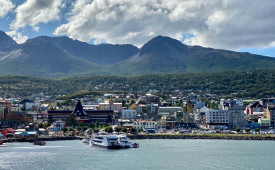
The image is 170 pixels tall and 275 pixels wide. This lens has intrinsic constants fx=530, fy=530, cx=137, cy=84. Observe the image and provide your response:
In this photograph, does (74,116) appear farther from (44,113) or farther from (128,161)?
(128,161)

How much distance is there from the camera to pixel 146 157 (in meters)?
61.2

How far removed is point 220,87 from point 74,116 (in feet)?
262

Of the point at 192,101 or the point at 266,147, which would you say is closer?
the point at 266,147

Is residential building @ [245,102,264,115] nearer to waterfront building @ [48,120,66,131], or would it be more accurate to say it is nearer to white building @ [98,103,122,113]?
white building @ [98,103,122,113]

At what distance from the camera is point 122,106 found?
462 ft

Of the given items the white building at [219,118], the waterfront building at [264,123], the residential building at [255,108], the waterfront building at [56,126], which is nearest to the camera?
the waterfront building at [56,126]

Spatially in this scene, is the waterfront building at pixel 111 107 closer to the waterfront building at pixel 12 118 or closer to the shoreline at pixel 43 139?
the waterfront building at pixel 12 118

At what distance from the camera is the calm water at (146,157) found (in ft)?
176

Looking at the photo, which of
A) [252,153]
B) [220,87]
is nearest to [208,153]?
[252,153]

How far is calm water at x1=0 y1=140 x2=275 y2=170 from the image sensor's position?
53.8m

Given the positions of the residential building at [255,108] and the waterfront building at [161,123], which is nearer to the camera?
the waterfront building at [161,123]

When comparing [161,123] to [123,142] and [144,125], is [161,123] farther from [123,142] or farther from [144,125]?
[123,142]

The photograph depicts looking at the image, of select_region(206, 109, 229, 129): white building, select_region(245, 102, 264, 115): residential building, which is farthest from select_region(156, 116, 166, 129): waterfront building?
select_region(245, 102, 264, 115): residential building

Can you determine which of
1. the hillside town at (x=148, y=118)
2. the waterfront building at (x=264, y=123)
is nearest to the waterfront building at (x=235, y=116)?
the hillside town at (x=148, y=118)
